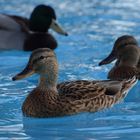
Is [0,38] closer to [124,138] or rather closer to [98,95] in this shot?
[98,95]

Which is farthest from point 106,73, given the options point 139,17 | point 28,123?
point 139,17

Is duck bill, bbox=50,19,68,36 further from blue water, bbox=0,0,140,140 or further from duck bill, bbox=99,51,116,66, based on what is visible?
duck bill, bbox=99,51,116,66

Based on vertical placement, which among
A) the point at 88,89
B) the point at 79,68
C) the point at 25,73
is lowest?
the point at 79,68

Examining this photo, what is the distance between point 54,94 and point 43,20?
4782 mm

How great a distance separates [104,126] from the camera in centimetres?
802

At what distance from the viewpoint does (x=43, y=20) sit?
12992 millimetres

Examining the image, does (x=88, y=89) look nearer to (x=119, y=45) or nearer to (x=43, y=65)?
(x=43, y=65)

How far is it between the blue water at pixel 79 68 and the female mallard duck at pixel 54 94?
92mm

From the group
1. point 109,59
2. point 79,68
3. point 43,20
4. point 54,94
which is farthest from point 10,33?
point 54,94

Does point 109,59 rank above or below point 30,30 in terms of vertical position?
below

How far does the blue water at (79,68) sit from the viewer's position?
7.84 m

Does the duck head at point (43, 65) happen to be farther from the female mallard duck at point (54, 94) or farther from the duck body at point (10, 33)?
the duck body at point (10, 33)

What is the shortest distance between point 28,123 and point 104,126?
2.70 ft

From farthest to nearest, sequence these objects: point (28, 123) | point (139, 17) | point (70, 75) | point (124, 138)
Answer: point (139, 17)
point (70, 75)
point (28, 123)
point (124, 138)
